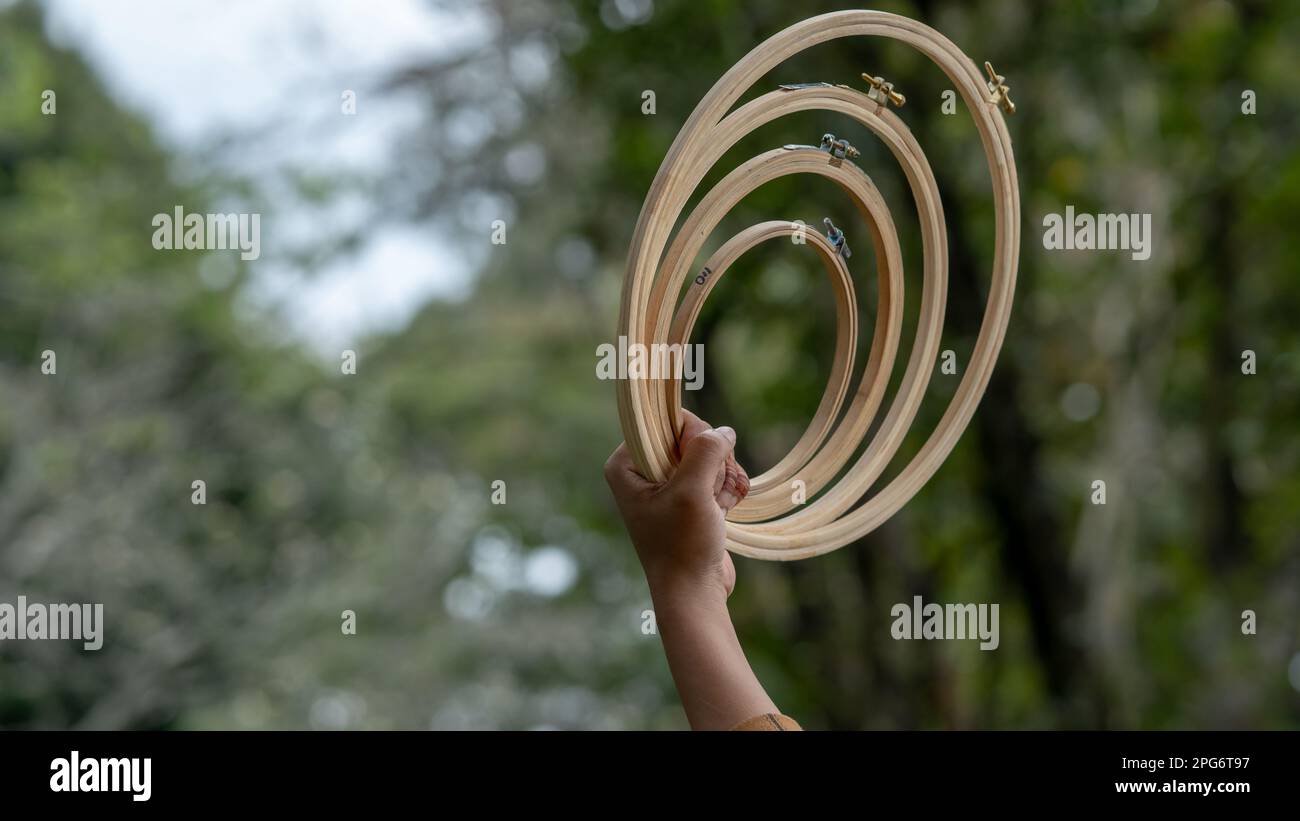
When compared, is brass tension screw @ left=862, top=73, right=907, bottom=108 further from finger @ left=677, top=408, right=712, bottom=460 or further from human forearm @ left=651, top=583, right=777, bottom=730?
human forearm @ left=651, top=583, right=777, bottom=730

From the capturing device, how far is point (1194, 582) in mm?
8547

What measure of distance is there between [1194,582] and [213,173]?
26.9 ft

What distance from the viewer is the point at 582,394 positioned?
42.0ft

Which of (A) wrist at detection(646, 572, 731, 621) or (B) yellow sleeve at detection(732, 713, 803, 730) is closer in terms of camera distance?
(B) yellow sleeve at detection(732, 713, 803, 730)

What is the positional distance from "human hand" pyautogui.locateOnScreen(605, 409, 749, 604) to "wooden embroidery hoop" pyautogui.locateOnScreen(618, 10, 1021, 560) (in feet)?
0.20

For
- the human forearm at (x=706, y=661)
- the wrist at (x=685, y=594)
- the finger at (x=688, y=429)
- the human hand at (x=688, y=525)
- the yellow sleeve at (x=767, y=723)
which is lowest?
the yellow sleeve at (x=767, y=723)

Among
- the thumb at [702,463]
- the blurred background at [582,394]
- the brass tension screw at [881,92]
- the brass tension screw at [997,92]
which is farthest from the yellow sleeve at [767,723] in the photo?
the blurred background at [582,394]

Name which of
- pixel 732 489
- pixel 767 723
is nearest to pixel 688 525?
pixel 732 489

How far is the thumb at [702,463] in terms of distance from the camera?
1.72 metres

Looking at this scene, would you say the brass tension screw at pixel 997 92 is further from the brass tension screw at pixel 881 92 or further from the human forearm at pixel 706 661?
the human forearm at pixel 706 661

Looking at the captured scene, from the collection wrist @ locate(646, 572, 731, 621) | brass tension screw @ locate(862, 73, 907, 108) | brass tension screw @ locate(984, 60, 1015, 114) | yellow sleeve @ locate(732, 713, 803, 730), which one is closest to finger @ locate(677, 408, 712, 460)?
wrist @ locate(646, 572, 731, 621)

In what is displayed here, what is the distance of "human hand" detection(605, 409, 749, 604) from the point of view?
171 centimetres

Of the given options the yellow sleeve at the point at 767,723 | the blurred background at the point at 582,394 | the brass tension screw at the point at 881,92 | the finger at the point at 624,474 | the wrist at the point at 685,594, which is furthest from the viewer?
the blurred background at the point at 582,394
